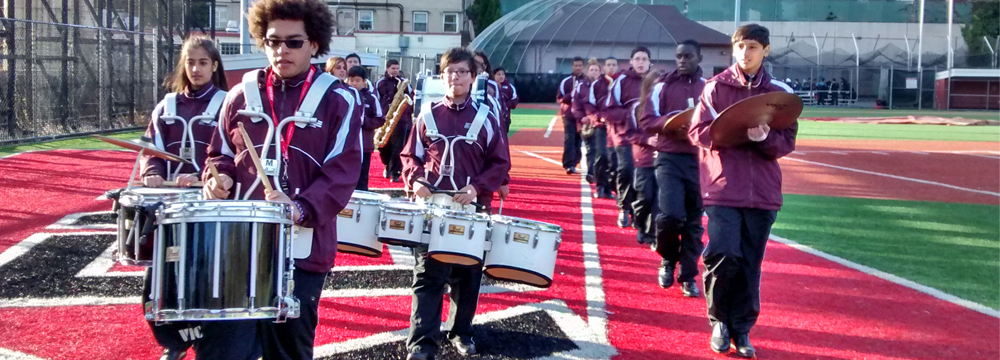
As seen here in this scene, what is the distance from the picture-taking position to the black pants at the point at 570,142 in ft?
54.5

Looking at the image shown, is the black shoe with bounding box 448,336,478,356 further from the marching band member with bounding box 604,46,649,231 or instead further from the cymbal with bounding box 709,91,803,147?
the marching band member with bounding box 604,46,649,231

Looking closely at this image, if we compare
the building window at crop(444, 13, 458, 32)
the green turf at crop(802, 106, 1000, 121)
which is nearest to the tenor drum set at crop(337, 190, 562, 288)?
the green turf at crop(802, 106, 1000, 121)

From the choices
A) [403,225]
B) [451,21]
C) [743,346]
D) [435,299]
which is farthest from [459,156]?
[451,21]

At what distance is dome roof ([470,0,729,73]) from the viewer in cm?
5503

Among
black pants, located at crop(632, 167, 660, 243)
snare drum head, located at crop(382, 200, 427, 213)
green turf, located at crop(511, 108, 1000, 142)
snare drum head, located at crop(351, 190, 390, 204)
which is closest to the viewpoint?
snare drum head, located at crop(382, 200, 427, 213)

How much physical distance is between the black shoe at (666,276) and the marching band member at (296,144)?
178 inches

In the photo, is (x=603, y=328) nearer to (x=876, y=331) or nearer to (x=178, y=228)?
(x=876, y=331)

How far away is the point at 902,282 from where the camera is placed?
26.8 feet

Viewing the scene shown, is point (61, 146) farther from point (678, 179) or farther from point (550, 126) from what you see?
point (550, 126)

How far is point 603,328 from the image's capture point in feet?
20.9

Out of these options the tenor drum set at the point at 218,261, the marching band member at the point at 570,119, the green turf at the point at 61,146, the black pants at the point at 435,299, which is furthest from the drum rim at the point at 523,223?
the green turf at the point at 61,146

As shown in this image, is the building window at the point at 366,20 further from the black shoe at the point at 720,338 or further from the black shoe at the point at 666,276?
the black shoe at the point at 720,338

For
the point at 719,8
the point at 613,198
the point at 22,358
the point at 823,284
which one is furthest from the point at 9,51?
the point at 719,8

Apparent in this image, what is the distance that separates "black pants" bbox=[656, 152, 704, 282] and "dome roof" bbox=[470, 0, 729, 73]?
4627 cm
